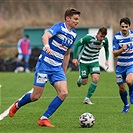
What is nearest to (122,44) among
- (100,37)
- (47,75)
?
(100,37)

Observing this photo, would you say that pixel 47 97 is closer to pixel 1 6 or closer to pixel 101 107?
pixel 101 107

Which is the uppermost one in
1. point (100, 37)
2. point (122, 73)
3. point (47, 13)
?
point (47, 13)

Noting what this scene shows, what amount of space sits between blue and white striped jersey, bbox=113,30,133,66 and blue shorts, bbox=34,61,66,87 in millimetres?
2303

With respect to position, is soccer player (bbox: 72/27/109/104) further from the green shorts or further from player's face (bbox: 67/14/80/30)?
player's face (bbox: 67/14/80/30)

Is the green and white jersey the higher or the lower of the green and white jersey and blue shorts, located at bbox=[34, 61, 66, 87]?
the higher

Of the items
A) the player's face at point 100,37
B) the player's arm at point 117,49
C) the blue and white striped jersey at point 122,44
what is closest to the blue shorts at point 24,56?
the player's face at point 100,37

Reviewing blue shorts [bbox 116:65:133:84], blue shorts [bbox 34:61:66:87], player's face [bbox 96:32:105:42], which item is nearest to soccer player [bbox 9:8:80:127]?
blue shorts [bbox 34:61:66:87]

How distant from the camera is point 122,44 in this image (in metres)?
12.8

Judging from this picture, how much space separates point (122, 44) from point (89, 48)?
9.42ft

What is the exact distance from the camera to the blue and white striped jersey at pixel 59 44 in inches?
423

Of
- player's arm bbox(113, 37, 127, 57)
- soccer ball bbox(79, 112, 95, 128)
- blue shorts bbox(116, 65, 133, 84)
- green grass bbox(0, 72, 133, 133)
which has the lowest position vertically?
green grass bbox(0, 72, 133, 133)

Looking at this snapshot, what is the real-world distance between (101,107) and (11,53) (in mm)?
27628

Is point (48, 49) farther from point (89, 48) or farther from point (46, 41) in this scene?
point (89, 48)

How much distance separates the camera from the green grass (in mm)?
10266
